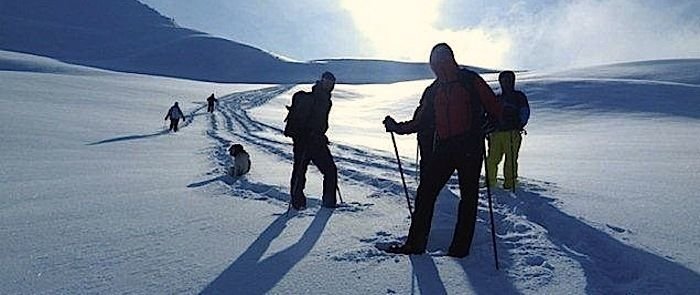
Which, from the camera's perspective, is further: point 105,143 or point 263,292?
point 105,143

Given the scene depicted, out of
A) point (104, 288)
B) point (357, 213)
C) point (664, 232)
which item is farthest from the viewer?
point (357, 213)

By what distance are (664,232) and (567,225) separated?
0.79 meters

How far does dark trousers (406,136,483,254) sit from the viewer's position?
174 inches

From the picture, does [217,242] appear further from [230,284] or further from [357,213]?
[357,213]

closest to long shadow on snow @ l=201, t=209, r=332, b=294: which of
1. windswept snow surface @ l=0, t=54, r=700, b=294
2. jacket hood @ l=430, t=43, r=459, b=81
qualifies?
windswept snow surface @ l=0, t=54, r=700, b=294

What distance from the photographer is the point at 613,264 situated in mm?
4203

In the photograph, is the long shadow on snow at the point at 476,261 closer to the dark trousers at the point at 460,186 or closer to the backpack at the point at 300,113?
the dark trousers at the point at 460,186

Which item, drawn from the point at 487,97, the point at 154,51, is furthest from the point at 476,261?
the point at 154,51

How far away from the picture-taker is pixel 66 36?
502 feet

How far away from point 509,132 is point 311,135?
2.62 metres

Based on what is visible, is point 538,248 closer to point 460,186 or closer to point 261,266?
point 460,186

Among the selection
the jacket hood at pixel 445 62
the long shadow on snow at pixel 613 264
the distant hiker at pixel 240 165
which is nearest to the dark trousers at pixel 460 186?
the jacket hood at pixel 445 62

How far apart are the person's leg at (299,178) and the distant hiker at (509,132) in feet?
7.27

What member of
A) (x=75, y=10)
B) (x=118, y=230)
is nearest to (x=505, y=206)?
(x=118, y=230)
